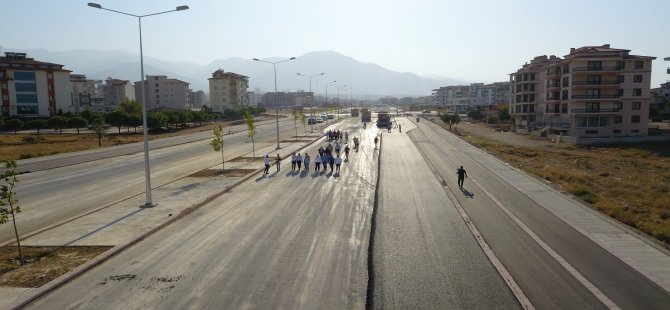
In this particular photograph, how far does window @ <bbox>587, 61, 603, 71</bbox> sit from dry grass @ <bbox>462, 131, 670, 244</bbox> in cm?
1282

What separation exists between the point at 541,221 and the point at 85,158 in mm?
37443

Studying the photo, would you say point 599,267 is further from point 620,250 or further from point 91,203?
point 91,203

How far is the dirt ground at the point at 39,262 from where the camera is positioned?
468 inches

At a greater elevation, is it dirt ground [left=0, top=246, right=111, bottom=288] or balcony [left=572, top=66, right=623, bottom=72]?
balcony [left=572, top=66, right=623, bottom=72]

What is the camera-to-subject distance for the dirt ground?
11.9 metres

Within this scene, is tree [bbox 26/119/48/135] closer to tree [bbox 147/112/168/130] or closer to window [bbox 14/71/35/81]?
tree [bbox 147/112/168/130]

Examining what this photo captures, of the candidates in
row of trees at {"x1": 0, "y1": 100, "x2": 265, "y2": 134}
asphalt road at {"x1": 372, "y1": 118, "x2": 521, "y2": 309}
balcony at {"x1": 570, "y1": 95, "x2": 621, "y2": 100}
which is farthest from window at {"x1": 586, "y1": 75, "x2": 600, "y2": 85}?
asphalt road at {"x1": 372, "y1": 118, "x2": 521, "y2": 309}

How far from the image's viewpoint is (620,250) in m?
14.2

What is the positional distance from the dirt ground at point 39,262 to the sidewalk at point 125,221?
0.35m

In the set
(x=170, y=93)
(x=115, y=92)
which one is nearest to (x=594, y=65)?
(x=170, y=93)

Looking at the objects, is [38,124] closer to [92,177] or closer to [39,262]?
[92,177]

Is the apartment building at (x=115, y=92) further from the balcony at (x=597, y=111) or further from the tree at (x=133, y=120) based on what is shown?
the balcony at (x=597, y=111)

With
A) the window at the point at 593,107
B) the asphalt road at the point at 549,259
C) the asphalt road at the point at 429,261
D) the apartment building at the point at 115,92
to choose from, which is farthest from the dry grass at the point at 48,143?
the apartment building at the point at 115,92

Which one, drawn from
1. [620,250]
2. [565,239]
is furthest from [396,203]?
[620,250]
